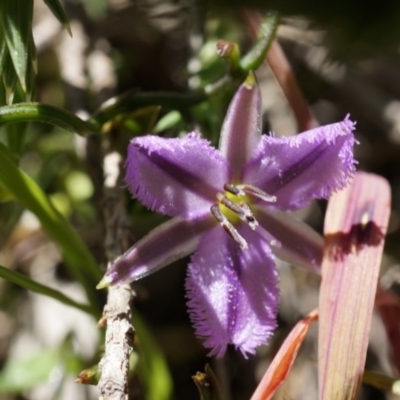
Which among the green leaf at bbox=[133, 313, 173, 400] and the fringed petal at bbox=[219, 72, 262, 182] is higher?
the fringed petal at bbox=[219, 72, 262, 182]

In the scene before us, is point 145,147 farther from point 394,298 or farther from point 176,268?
point 176,268

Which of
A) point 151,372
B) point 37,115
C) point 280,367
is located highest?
point 37,115

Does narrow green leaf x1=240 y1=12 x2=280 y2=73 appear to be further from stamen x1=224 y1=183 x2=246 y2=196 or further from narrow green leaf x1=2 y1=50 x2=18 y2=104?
narrow green leaf x1=2 y1=50 x2=18 y2=104

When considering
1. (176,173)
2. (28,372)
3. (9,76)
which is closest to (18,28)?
(9,76)

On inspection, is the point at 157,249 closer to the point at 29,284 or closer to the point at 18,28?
the point at 29,284

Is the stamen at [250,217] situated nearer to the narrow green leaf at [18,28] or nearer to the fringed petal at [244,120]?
the fringed petal at [244,120]

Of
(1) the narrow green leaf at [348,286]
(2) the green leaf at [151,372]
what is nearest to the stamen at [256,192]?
(1) the narrow green leaf at [348,286]

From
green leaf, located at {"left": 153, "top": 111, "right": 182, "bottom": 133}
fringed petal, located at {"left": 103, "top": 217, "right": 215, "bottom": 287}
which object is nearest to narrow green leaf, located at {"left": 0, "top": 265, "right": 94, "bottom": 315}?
fringed petal, located at {"left": 103, "top": 217, "right": 215, "bottom": 287}
